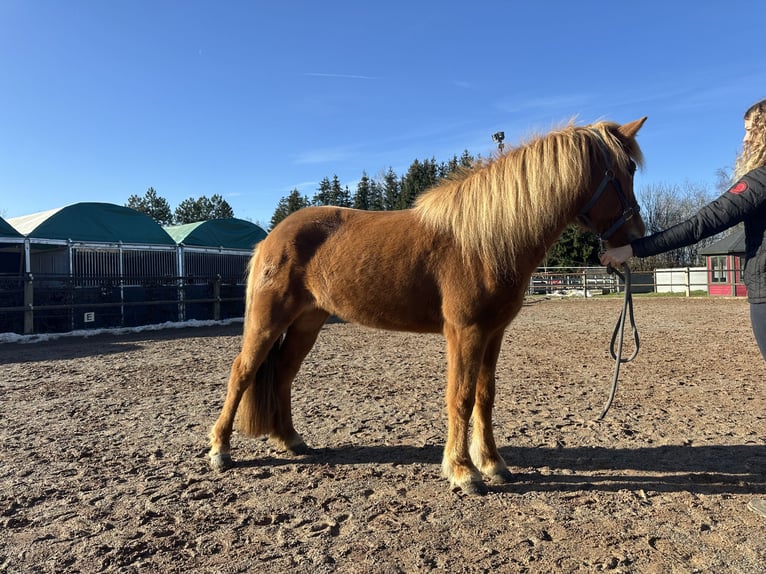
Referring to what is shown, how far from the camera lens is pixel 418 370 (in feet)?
22.3

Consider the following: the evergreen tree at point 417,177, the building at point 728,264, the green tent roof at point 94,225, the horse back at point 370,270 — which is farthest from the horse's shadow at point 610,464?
the evergreen tree at point 417,177

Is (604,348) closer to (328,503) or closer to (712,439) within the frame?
(712,439)

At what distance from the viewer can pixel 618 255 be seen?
2689 millimetres

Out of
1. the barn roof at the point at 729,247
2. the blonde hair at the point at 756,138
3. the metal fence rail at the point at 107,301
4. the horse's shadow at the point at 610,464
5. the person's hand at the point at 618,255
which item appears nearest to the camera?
the blonde hair at the point at 756,138

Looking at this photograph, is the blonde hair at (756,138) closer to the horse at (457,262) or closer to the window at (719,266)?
the horse at (457,262)

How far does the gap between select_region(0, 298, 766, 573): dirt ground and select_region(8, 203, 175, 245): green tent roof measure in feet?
32.1

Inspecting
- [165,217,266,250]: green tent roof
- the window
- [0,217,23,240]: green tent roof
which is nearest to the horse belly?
[0,217,23,240]: green tent roof

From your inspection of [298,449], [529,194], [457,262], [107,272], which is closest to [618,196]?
[529,194]

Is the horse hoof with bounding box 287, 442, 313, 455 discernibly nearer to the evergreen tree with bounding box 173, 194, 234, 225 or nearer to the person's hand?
the person's hand

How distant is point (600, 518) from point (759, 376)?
4775mm

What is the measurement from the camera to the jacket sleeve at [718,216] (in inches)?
90.3

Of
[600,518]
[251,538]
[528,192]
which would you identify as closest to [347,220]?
[528,192]

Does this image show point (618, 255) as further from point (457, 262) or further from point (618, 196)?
point (457, 262)

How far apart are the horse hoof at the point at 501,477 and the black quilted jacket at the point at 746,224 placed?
1.58 metres
